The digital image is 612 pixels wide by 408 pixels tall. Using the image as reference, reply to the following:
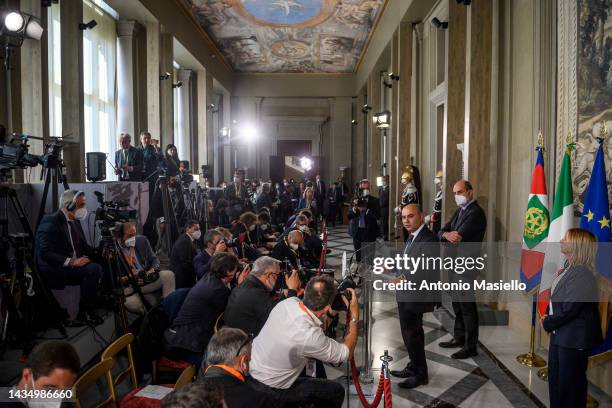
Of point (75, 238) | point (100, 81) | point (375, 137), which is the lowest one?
point (75, 238)

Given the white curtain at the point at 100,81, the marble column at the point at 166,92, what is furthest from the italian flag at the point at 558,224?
the marble column at the point at 166,92

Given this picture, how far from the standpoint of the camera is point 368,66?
55.5 ft

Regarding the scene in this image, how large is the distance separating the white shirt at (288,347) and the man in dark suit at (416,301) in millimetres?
1249

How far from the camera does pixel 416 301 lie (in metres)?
4.16

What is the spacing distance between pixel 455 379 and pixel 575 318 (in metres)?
1.59

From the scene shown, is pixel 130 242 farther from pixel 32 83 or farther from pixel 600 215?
pixel 600 215

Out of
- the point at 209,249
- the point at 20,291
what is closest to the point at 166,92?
the point at 209,249

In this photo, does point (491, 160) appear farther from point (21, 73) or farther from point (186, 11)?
point (186, 11)

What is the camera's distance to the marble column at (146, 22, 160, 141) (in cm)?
1107

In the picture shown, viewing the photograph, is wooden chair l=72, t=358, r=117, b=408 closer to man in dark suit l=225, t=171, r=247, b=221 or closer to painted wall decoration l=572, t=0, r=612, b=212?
painted wall decoration l=572, t=0, r=612, b=212

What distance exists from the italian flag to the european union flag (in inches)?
12.5

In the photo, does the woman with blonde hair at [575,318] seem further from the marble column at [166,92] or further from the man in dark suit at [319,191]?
the man in dark suit at [319,191]

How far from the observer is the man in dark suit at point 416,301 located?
4188mm

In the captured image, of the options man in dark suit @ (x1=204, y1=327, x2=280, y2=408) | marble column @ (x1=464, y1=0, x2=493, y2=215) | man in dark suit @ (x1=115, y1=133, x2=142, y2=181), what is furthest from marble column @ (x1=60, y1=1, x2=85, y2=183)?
man in dark suit @ (x1=204, y1=327, x2=280, y2=408)
